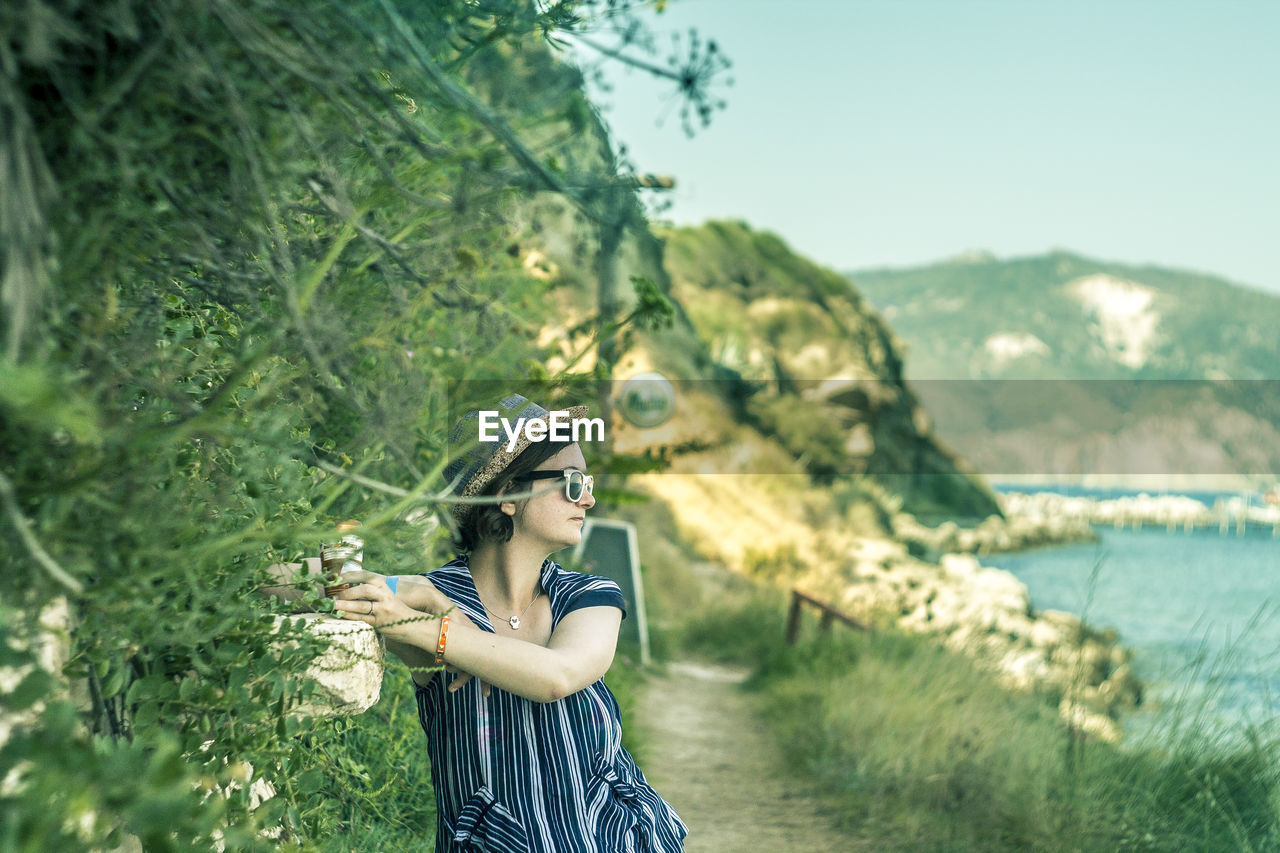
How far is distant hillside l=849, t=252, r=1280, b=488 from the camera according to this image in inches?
3957

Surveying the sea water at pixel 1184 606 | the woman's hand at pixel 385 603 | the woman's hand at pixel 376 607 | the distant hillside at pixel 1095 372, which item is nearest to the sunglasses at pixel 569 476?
the woman's hand at pixel 385 603

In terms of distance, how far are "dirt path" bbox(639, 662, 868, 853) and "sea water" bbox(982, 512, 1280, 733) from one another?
1.81m

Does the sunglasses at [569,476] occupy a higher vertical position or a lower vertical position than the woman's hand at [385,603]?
higher

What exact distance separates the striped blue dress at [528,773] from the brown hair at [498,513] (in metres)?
0.12

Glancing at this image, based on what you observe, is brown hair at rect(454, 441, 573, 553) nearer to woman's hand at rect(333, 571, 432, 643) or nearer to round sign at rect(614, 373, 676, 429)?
woman's hand at rect(333, 571, 432, 643)

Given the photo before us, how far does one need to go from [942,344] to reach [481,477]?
11428 centimetres

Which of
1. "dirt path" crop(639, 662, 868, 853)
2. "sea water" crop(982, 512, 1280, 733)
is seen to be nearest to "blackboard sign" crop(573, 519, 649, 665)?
"dirt path" crop(639, 662, 868, 853)

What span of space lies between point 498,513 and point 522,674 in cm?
45

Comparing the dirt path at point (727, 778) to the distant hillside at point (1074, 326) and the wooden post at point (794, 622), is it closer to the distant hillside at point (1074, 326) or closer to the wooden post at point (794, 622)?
the wooden post at point (794, 622)

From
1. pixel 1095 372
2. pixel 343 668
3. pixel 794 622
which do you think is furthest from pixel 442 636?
pixel 1095 372

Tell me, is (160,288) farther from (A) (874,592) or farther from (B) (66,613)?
(A) (874,592)

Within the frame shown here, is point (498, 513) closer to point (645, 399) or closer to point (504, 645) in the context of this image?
point (504, 645)

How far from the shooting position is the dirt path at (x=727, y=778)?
16.5 feet

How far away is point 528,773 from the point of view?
1.94 meters
